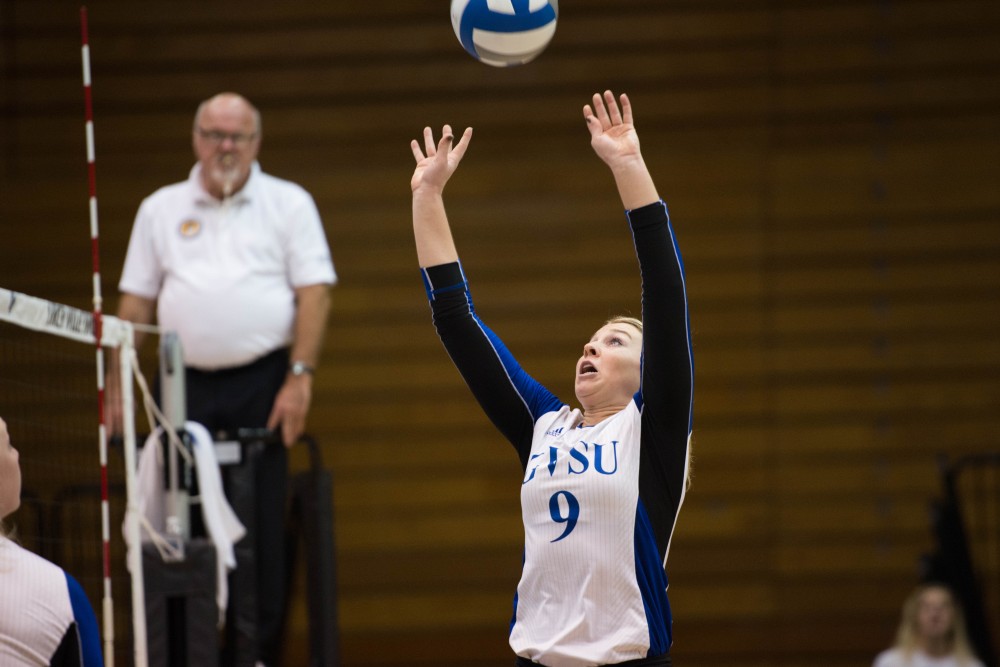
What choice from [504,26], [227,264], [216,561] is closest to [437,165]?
[504,26]

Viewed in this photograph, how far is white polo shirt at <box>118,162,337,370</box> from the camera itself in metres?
6.12

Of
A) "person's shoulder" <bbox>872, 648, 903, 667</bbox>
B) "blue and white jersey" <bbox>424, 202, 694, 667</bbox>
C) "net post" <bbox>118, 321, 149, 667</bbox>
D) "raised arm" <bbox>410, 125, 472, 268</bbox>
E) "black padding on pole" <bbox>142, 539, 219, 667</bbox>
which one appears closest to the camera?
"blue and white jersey" <bbox>424, 202, 694, 667</bbox>

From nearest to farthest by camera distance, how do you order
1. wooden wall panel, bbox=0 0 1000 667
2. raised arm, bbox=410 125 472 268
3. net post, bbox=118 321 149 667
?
raised arm, bbox=410 125 472 268 → net post, bbox=118 321 149 667 → wooden wall panel, bbox=0 0 1000 667

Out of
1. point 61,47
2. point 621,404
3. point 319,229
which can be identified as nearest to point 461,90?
point 61,47

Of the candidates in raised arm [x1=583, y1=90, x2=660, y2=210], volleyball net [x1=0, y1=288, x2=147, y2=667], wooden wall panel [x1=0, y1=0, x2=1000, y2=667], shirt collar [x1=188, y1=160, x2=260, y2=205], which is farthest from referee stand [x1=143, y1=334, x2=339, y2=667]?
wooden wall panel [x1=0, y1=0, x2=1000, y2=667]

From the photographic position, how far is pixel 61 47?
9836 mm

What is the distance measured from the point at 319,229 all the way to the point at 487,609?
4108mm

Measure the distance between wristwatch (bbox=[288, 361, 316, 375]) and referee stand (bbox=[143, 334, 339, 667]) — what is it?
292 millimetres

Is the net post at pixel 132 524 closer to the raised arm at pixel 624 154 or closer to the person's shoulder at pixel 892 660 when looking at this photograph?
the raised arm at pixel 624 154

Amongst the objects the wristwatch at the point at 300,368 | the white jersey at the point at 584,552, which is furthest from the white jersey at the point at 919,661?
the white jersey at the point at 584,552

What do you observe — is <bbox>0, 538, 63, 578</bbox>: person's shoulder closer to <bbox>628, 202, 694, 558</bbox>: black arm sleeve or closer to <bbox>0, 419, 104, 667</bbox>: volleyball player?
<bbox>0, 419, 104, 667</bbox>: volleyball player

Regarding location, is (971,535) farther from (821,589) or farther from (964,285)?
(964,285)

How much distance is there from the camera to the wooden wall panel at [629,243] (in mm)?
9562

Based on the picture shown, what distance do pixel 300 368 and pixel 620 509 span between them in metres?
2.83
